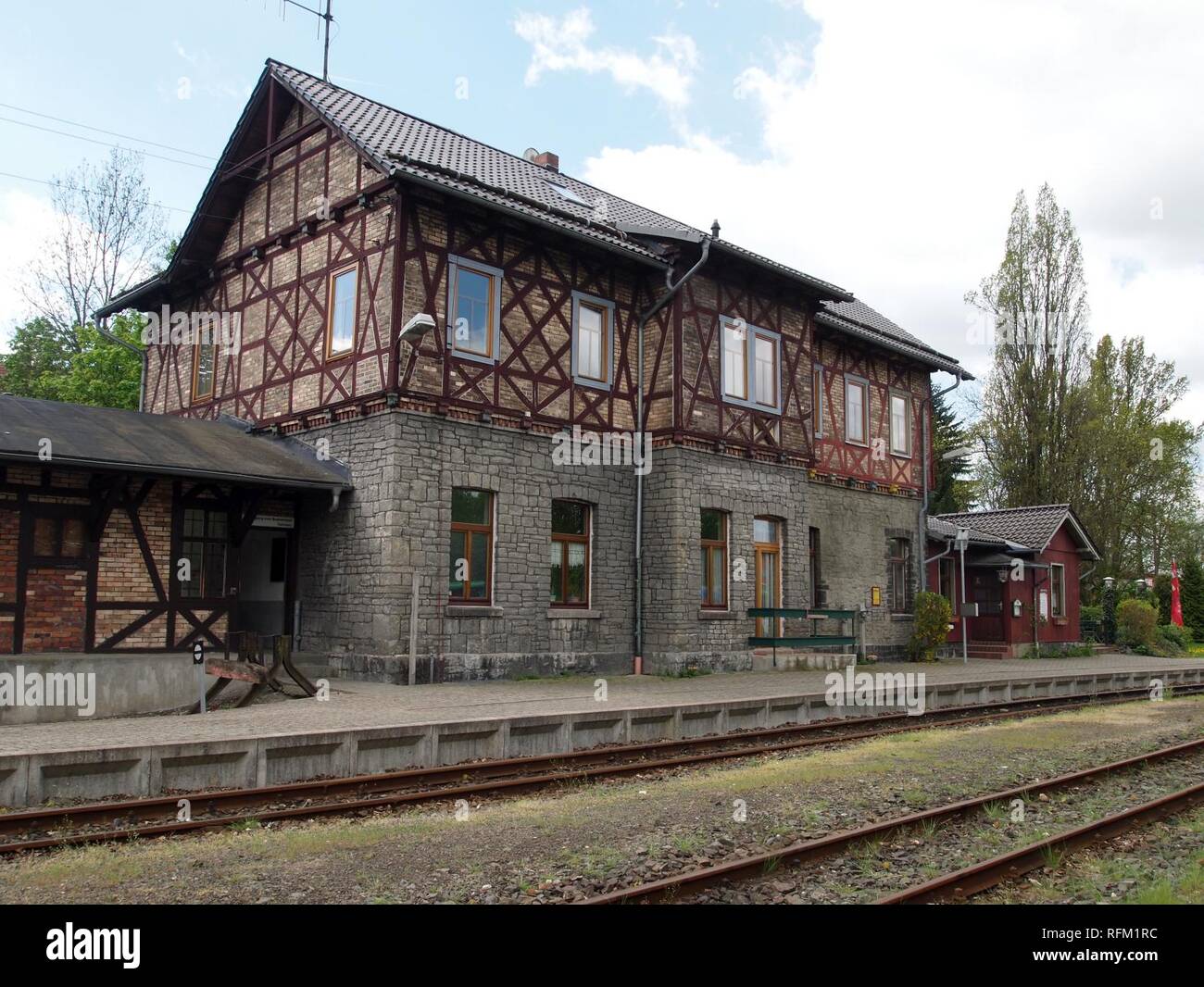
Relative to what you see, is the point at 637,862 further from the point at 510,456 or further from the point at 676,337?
the point at 676,337

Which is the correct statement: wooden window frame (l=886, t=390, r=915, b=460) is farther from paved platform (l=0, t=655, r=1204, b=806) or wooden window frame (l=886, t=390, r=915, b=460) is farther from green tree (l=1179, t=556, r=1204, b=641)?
green tree (l=1179, t=556, r=1204, b=641)

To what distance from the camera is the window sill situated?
1527 cm

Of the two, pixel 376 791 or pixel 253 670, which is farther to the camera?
pixel 253 670

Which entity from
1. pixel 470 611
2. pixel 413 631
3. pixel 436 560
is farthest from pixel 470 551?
pixel 413 631

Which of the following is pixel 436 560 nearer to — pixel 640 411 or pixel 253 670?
pixel 253 670

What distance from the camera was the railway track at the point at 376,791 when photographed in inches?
277

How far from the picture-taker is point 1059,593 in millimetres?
29703

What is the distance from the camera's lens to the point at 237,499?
14.8m

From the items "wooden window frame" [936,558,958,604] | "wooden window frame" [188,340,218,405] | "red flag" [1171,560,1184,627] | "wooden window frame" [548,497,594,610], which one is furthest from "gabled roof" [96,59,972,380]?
"red flag" [1171,560,1184,627]

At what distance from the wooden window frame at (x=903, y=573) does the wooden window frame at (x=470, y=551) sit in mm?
11447

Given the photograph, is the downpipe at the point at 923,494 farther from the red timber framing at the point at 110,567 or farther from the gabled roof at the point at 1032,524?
the red timber framing at the point at 110,567

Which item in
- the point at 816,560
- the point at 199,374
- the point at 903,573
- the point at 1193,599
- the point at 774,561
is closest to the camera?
the point at 774,561

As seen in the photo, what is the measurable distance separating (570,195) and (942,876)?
648 inches

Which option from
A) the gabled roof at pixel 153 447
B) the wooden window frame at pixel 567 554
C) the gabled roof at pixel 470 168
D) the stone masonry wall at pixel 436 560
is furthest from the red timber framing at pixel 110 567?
the gabled roof at pixel 470 168
